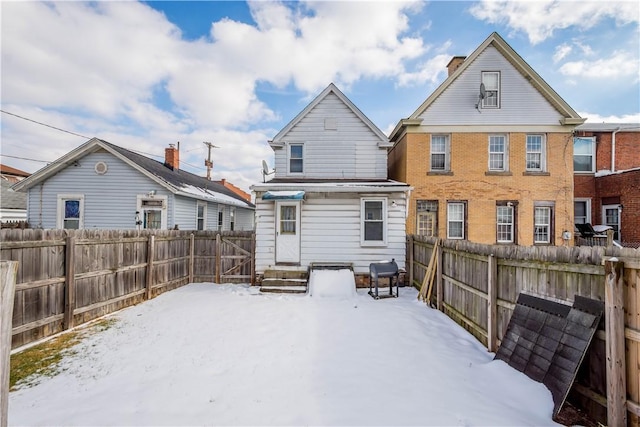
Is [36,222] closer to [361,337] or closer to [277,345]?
[277,345]

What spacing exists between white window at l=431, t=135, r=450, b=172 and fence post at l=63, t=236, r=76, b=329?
1359 cm

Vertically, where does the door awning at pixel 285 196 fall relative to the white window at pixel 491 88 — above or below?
below

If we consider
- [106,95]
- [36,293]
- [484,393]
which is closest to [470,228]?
[484,393]

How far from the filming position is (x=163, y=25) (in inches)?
401

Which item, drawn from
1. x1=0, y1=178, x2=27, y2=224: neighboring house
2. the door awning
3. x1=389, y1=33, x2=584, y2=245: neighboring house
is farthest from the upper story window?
x1=0, y1=178, x2=27, y2=224: neighboring house

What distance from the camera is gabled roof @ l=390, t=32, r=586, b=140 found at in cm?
1354

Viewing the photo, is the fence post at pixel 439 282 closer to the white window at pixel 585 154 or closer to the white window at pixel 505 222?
the white window at pixel 505 222

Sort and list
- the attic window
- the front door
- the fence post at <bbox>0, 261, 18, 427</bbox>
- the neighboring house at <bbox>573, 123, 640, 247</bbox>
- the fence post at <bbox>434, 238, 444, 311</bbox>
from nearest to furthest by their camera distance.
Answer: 1. the fence post at <bbox>0, 261, 18, 427</bbox>
2. the fence post at <bbox>434, 238, 444, 311</bbox>
3. the attic window
4. the front door
5. the neighboring house at <bbox>573, 123, 640, 247</bbox>

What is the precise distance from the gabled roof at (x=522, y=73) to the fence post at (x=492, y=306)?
1011cm

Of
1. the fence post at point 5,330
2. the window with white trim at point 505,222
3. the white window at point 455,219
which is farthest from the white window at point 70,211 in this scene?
the window with white trim at point 505,222

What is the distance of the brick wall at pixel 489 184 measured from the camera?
535 inches

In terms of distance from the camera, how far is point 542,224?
13820mm

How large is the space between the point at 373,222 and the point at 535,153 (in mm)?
9525

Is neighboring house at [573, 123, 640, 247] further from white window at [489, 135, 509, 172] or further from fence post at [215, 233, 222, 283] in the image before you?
fence post at [215, 233, 222, 283]
